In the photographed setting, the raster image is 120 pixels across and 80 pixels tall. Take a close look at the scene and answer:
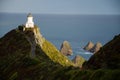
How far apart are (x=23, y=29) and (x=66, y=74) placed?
72.8m

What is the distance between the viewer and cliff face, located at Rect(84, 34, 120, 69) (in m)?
57.5

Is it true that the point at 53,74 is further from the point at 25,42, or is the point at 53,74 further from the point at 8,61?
the point at 25,42

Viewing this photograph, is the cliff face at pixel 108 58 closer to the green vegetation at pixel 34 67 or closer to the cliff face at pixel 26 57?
the green vegetation at pixel 34 67

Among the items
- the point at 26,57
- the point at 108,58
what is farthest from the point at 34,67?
the point at 108,58

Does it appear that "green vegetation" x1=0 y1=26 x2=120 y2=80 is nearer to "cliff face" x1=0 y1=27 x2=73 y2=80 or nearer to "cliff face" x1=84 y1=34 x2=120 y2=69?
"cliff face" x1=0 y1=27 x2=73 y2=80

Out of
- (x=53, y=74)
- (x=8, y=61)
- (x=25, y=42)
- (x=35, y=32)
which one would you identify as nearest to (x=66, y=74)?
(x=53, y=74)

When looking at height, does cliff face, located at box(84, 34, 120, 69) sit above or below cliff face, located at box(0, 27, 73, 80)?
above

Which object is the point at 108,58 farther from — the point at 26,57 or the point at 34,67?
the point at 26,57

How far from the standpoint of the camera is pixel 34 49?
105250mm

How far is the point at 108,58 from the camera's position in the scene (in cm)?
6041

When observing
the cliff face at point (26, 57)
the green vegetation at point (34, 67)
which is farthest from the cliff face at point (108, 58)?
the cliff face at point (26, 57)

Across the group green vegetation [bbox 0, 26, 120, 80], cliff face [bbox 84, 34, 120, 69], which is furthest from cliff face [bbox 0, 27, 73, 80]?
cliff face [bbox 84, 34, 120, 69]

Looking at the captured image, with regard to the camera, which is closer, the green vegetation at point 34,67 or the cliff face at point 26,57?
the green vegetation at point 34,67

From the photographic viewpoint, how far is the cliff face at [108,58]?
5749 cm
